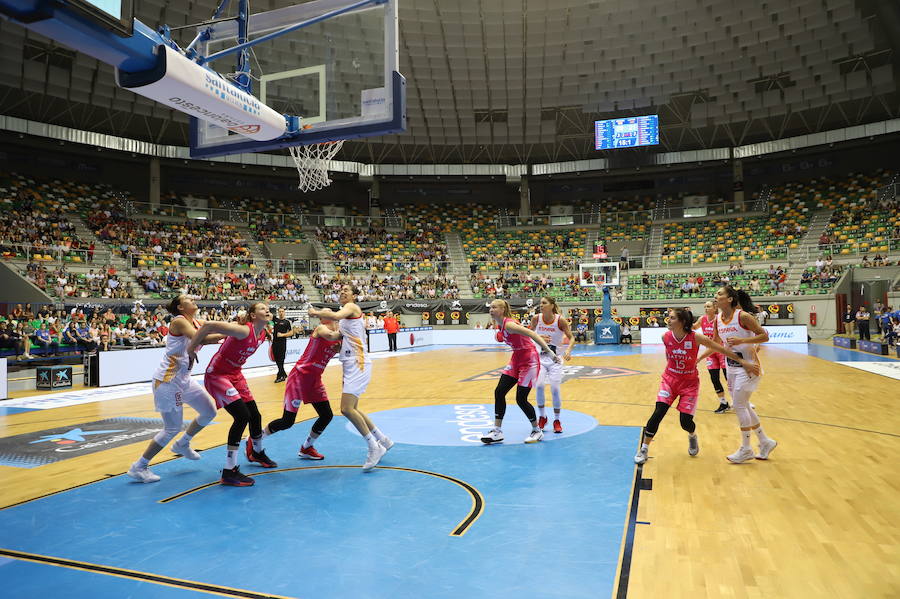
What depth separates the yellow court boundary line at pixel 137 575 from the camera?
140 inches

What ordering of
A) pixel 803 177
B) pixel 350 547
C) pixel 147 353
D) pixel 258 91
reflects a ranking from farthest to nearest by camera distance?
1. pixel 803 177
2. pixel 147 353
3. pixel 258 91
4. pixel 350 547

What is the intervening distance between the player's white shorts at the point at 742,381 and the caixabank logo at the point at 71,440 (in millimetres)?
8056

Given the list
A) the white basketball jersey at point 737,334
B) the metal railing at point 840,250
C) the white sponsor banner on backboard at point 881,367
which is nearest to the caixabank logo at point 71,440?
the white basketball jersey at point 737,334

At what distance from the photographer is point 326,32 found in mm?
8195

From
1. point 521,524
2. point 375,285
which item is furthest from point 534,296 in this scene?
point 521,524

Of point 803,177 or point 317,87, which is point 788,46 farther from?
point 317,87

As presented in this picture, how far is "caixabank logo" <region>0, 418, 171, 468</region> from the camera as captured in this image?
24.0ft

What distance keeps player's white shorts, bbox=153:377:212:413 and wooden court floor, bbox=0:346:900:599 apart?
1.02 metres

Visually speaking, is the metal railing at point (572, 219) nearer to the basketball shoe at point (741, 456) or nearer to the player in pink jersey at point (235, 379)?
the basketball shoe at point (741, 456)

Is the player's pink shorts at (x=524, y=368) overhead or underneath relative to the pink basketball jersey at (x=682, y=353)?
underneath

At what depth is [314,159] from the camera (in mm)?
11547

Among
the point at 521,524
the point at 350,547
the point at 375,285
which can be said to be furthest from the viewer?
the point at 375,285

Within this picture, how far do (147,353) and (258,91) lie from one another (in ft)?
35.6

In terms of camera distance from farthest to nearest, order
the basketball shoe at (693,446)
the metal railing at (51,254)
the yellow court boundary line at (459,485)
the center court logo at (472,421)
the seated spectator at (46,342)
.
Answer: the metal railing at (51,254) → the seated spectator at (46,342) → the center court logo at (472,421) → the basketball shoe at (693,446) → the yellow court boundary line at (459,485)
